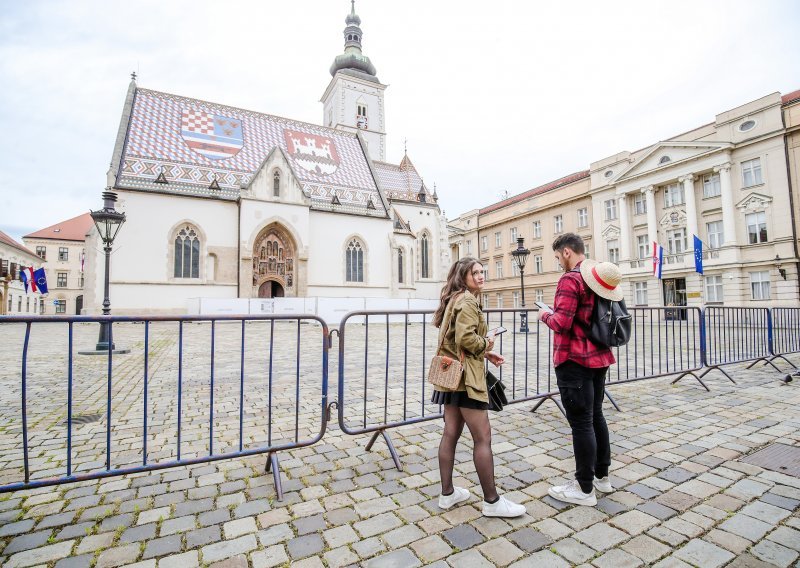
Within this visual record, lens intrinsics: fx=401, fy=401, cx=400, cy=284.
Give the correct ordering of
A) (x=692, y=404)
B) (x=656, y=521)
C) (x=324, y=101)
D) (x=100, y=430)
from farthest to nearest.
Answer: (x=324, y=101) → (x=692, y=404) → (x=100, y=430) → (x=656, y=521)

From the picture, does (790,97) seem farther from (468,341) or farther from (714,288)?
(468,341)

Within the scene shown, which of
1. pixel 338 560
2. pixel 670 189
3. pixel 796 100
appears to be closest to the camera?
pixel 338 560

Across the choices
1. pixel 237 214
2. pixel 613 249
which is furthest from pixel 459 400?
pixel 613 249

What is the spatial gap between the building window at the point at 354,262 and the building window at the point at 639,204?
21807 millimetres

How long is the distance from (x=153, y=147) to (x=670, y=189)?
36.3 meters

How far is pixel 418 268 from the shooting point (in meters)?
39.7

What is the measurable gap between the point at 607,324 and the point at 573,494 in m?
1.23

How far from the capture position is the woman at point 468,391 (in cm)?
262

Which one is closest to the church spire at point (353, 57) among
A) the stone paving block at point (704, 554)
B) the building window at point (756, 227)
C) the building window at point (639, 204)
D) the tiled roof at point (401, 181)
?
the tiled roof at point (401, 181)

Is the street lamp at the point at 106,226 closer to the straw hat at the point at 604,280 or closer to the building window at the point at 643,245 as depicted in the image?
the straw hat at the point at 604,280

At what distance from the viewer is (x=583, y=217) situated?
117 feet

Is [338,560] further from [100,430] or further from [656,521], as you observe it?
[100,430]

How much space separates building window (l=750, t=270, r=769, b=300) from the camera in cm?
2395

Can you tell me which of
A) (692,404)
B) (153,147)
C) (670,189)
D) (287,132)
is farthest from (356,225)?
(692,404)
